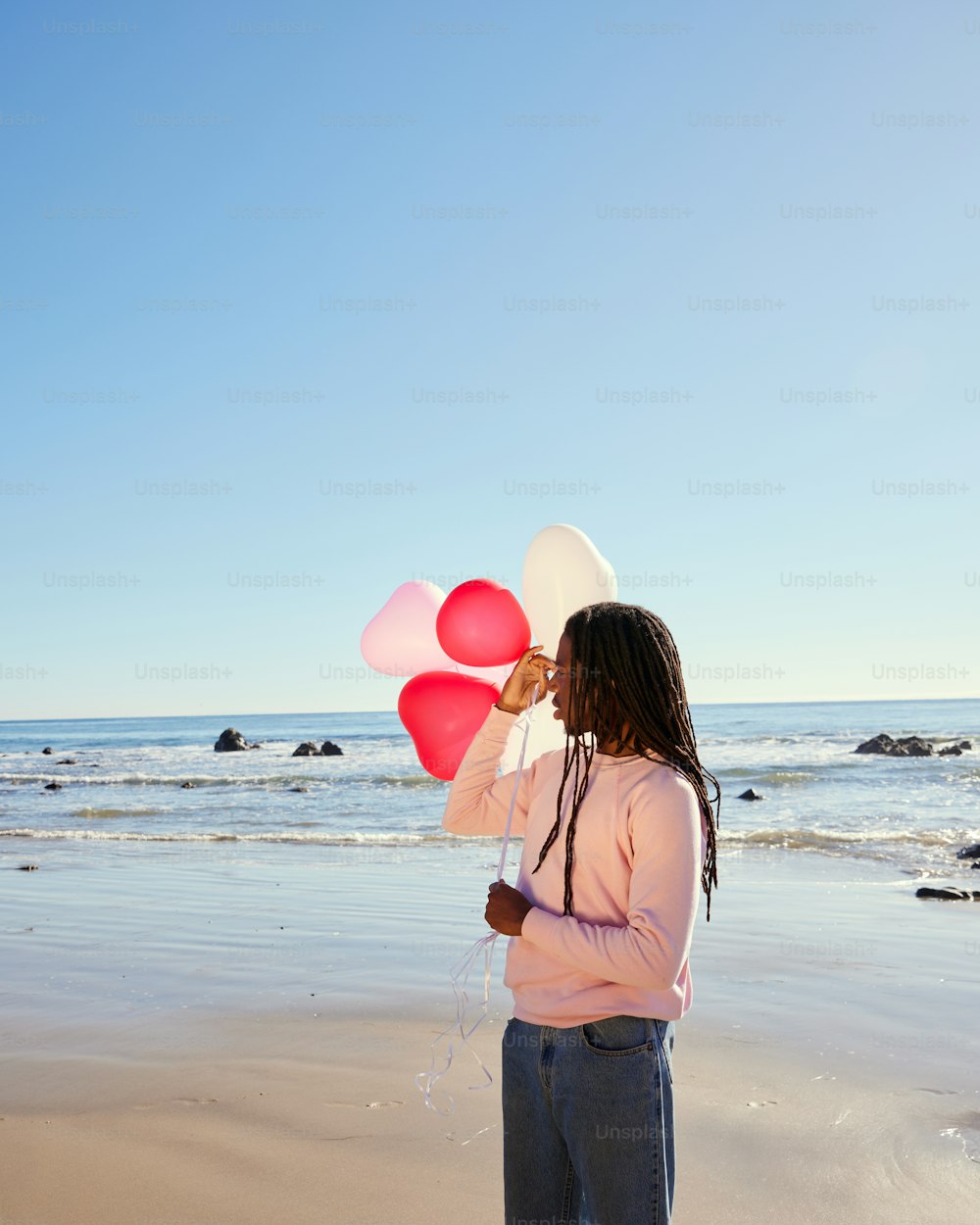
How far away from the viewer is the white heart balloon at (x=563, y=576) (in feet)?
8.93

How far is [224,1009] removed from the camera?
229 inches

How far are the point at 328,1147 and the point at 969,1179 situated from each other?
2.41 metres

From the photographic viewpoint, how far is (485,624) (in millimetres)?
2922

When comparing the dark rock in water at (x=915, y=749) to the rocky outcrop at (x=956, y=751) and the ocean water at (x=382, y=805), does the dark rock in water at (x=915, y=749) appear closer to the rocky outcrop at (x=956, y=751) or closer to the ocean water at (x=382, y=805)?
the rocky outcrop at (x=956, y=751)

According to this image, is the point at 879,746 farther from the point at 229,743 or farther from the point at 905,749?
the point at 229,743

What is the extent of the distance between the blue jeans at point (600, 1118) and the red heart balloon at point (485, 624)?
116 cm

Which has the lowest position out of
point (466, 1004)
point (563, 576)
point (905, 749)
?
point (905, 749)

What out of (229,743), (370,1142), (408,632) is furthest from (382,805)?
(229,743)

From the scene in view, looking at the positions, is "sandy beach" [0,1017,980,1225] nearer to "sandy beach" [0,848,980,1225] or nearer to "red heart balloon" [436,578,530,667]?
"sandy beach" [0,848,980,1225]

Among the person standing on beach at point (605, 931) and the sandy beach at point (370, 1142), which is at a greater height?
the person standing on beach at point (605, 931)

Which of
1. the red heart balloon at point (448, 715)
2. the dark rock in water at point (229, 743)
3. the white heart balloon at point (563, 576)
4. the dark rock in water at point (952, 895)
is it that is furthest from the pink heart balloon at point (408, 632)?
the dark rock in water at point (229, 743)

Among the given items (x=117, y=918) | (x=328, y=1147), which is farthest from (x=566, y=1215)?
(x=117, y=918)

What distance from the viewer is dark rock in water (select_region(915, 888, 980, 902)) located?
9070 millimetres

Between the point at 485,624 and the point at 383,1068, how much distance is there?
9.79 ft
